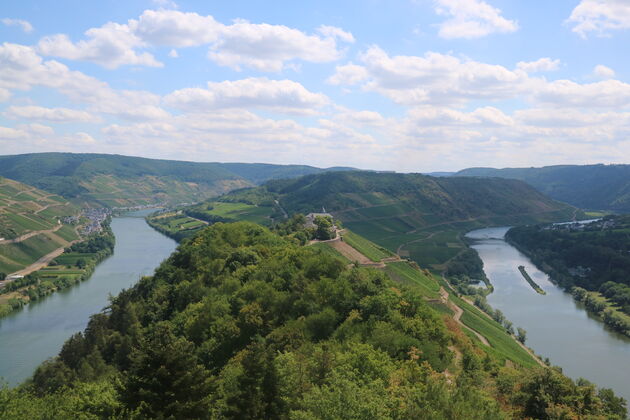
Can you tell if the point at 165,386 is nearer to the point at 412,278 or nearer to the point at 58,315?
the point at 412,278

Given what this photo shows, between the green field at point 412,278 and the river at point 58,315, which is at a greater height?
the green field at point 412,278

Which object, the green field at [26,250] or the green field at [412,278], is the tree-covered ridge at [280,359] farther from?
the green field at [26,250]

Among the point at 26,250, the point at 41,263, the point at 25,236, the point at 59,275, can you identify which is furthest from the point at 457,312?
the point at 25,236

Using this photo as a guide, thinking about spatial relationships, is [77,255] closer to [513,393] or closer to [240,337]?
[240,337]

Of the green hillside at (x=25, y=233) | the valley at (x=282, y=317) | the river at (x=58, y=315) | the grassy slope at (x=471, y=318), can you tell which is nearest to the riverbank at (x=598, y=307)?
the valley at (x=282, y=317)

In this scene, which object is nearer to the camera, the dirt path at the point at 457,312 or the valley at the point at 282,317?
the valley at the point at 282,317

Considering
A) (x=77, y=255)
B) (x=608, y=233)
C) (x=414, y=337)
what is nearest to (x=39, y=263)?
(x=77, y=255)

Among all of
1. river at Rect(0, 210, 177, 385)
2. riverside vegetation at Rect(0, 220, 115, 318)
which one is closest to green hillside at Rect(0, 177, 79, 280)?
riverside vegetation at Rect(0, 220, 115, 318)
